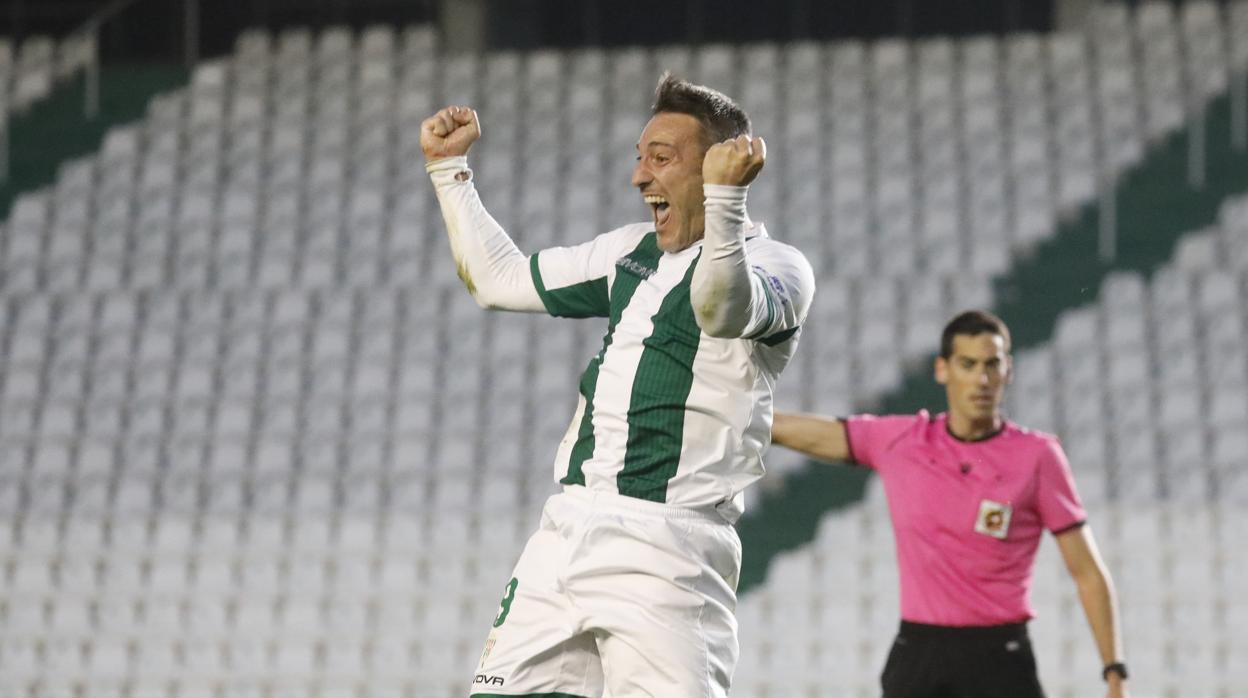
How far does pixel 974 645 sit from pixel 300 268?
6859 millimetres

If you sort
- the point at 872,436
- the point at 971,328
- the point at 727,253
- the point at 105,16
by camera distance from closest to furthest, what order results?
the point at 727,253
the point at 971,328
the point at 872,436
the point at 105,16

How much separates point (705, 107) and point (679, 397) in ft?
1.78

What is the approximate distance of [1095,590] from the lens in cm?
419

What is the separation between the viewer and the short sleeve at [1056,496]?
4.24 metres

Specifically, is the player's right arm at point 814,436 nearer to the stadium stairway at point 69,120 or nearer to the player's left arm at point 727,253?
the player's left arm at point 727,253

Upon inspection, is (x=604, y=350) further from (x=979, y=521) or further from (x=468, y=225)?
(x=979, y=521)

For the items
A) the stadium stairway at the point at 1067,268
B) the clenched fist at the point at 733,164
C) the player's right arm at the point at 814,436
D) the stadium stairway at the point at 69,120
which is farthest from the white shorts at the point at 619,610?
the stadium stairway at the point at 69,120

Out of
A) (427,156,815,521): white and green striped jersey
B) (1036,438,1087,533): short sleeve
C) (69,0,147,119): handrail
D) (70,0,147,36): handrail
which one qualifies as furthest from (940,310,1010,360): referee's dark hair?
(70,0,147,36): handrail

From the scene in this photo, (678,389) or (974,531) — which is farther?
(974,531)

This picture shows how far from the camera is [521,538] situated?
8664 mm

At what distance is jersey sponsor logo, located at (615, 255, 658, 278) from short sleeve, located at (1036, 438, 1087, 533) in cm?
175

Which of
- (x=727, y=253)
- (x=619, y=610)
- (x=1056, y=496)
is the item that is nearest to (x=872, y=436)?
(x=1056, y=496)

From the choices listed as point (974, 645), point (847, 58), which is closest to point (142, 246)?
point (847, 58)

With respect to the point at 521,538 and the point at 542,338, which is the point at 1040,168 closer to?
the point at 542,338
